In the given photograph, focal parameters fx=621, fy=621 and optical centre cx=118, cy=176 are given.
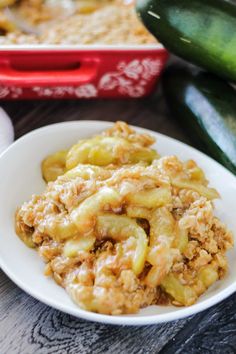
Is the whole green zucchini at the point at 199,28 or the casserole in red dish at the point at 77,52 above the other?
the whole green zucchini at the point at 199,28

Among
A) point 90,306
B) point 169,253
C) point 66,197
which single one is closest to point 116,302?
point 90,306

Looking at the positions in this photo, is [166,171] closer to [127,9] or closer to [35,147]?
[35,147]

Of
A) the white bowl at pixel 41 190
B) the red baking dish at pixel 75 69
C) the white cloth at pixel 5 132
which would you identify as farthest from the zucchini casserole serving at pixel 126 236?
the red baking dish at pixel 75 69

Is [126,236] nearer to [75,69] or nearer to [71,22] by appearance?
[75,69]

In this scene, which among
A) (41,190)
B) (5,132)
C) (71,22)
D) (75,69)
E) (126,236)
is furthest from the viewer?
(71,22)

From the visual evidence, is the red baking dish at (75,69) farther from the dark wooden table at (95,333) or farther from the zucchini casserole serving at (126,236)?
the dark wooden table at (95,333)

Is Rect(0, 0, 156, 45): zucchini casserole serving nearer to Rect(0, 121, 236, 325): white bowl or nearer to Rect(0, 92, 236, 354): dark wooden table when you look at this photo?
Rect(0, 121, 236, 325): white bowl

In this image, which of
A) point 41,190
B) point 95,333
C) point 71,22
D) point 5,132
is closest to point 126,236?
point 95,333
